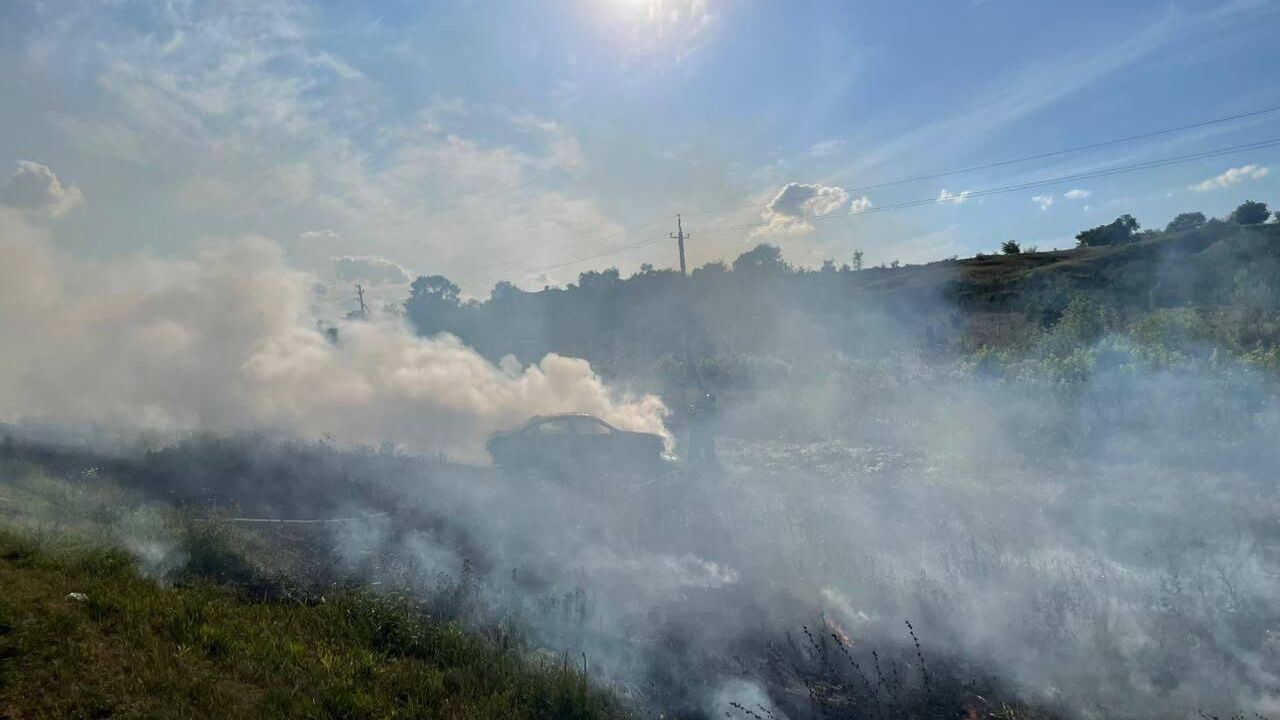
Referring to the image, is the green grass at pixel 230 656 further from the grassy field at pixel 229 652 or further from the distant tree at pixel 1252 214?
the distant tree at pixel 1252 214

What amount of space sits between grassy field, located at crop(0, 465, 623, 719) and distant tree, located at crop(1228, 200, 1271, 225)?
4386 cm

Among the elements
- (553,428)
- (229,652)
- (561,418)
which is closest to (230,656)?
(229,652)

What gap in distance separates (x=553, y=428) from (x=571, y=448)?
→ 0.54 metres

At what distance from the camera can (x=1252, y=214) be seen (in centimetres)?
3431

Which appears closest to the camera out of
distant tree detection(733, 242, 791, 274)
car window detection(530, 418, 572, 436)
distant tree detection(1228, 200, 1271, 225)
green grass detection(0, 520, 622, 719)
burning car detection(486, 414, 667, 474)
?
green grass detection(0, 520, 622, 719)

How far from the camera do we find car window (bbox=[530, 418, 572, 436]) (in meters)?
12.5

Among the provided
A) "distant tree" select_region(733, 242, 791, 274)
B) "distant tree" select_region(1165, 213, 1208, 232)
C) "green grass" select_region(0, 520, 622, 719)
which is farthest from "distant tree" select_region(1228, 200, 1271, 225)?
"green grass" select_region(0, 520, 622, 719)

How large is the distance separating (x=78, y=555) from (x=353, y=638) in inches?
120

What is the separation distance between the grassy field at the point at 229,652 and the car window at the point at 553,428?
20.3 feet

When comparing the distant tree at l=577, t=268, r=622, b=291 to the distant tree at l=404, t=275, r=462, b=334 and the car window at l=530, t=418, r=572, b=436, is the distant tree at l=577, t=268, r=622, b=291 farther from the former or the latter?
the car window at l=530, t=418, r=572, b=436

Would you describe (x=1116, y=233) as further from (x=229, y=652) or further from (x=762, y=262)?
(x=229, y=652)

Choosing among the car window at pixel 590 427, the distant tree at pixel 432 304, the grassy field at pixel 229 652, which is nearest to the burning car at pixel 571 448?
the car window at pixel 590 427

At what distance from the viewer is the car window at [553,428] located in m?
12.5

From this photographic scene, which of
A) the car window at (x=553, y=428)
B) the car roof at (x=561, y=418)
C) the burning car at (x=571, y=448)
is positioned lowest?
the burning car at (x=571, y=448)
